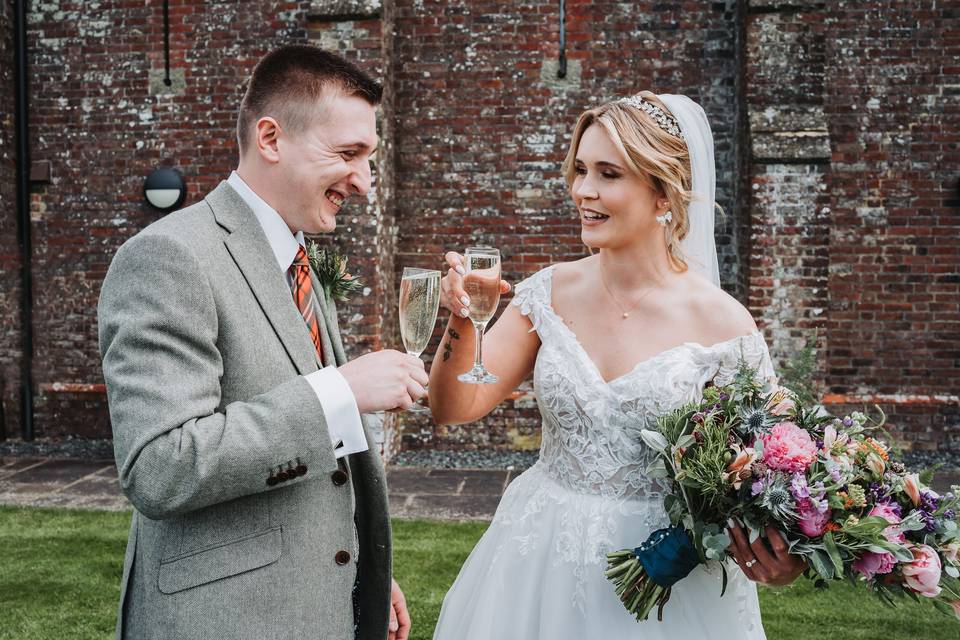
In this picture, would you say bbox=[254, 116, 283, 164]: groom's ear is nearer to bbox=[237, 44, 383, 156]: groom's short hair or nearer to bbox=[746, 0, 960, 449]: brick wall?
bbox=[237, 44, 383, 156]: groom's short hair

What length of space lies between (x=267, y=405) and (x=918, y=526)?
150 cm

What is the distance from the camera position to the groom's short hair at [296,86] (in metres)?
1.83

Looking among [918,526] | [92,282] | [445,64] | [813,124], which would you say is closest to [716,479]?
[918,526]

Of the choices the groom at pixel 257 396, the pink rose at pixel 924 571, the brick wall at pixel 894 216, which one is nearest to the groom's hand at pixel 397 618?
the groom at pixel 257 396

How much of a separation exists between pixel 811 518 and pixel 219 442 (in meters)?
1.31

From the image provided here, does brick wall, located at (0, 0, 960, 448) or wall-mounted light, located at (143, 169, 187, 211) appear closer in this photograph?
brick wall, located at (0, 0, 960, 448)

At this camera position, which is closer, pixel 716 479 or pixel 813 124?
pixel 716 479

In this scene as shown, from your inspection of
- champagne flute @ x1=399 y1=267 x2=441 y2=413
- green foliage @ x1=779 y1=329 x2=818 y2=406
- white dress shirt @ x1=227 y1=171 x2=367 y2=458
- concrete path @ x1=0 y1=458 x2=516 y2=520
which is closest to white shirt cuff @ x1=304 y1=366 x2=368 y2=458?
white dress shirt @ x1=227 y1=171 x2=367 y2=458

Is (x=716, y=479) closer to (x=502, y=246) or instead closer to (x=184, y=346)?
(x=184, y=346)

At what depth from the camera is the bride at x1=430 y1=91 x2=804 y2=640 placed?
2266mm

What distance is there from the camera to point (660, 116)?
2.55 metres

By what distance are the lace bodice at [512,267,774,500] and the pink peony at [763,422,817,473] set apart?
1.45 feet

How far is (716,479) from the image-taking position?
1803 millimetres

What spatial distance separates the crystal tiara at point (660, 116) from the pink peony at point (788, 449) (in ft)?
3.68
